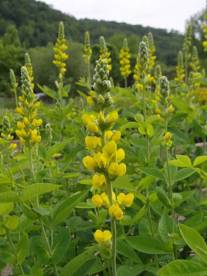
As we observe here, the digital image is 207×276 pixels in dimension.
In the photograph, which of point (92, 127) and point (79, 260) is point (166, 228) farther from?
point (92, 127)

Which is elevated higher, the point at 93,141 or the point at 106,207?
the point at 93,141

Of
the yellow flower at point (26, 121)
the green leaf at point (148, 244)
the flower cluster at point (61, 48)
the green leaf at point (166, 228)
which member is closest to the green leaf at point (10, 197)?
the green leaf at point (148, 244)

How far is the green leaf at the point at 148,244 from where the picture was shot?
2273mm

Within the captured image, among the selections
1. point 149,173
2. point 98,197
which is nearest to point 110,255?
point 98,197

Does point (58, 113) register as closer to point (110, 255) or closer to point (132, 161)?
point (132, 161)

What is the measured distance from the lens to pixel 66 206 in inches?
89.4

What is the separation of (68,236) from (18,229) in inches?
10.8

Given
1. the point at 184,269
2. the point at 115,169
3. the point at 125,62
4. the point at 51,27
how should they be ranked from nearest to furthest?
the point at 184,269 < the point at 115,169 < the point at 125,62 < the point at 51,27

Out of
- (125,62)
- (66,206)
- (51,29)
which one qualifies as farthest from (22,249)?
(51,29)

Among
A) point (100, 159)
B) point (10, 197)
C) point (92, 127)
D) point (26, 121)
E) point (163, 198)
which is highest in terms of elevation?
point (92, 127)

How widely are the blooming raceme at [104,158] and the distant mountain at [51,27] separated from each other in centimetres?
5899

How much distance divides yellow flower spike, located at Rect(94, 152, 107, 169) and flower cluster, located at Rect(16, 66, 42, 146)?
1.18 meters

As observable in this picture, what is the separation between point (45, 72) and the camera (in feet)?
144

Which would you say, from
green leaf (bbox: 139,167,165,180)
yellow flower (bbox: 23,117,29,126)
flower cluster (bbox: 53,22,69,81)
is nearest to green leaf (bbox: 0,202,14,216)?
green leaf (bbox: 139,167,165,180)
